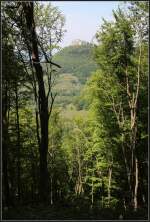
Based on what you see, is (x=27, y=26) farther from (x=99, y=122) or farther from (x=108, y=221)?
(x=99, y=122)

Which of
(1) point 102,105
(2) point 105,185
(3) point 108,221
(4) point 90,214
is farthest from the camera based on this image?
(2) point 105,185

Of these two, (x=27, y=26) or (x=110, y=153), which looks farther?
(x=110, y=153)

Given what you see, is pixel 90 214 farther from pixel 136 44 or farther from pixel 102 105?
pixel 102 105

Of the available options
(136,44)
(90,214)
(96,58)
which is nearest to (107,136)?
(96,58)

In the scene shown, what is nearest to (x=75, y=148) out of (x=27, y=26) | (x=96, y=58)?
(x=96, y=58)

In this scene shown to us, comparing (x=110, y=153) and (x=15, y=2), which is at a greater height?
(x=15, y=2)

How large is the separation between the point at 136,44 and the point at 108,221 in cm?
2115

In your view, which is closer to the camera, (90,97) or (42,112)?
(42,112)

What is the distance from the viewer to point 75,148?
209 ft

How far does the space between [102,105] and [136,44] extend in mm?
7817

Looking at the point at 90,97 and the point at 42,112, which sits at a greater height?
the point at 90,97

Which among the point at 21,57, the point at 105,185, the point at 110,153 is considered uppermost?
the point at 21,57

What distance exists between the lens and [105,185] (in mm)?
42625

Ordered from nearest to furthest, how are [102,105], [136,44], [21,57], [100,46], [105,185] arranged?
[21,57] < [136,44] < [100,46] < [102,105] < [105,185]
